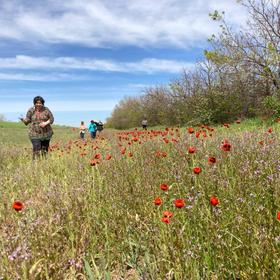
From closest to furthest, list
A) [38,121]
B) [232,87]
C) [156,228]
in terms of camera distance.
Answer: [156,228]
[38,121]
[232,87]

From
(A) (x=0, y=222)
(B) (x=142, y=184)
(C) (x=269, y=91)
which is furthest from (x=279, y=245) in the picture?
(C) (x=269, y=91)

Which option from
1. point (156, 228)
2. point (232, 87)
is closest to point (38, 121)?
point (156, 228)

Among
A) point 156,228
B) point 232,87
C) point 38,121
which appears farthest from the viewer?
point 232,87

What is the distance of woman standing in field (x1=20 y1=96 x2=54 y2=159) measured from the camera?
7.97 metres

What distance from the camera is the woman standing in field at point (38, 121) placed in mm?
7973

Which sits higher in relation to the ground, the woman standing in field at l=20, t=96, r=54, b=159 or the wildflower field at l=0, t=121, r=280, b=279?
the woman standing in field at l=20, t=96, r=54, b=159

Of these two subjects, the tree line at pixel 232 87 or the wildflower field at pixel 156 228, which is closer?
the wildflower field at pixel 156 228

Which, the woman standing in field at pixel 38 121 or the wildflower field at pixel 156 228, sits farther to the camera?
the woman standing in field at pixel 38 121

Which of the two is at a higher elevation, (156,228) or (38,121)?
(38,121)

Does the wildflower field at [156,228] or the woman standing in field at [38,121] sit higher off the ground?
the woman standing in field at [38,121]

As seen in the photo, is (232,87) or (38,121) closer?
(38,121)

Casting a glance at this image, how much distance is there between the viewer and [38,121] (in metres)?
7.95

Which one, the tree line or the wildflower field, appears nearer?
the wildflower field

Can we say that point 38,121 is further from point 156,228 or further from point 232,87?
point 232,87
